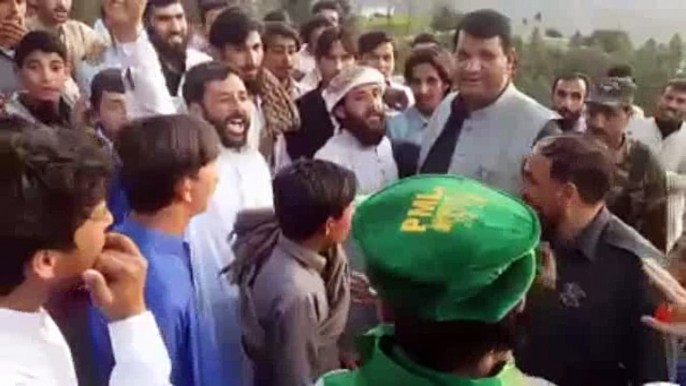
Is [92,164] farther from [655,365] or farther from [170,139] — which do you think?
[655,365]

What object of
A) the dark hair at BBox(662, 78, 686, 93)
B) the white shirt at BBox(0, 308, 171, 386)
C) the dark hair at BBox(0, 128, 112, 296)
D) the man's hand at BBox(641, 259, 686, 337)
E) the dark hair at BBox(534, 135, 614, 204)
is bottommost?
the dark hair at BBox(662, 78, 686, 93)

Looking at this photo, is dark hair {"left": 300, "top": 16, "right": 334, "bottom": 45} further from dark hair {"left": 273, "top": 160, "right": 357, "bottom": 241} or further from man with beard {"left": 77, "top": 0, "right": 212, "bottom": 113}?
dark hair {"left": 273, "top": 160, "right": 357, "bottom": 241}

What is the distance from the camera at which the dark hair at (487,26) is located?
4.28 meters

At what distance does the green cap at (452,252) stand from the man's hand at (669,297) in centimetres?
179

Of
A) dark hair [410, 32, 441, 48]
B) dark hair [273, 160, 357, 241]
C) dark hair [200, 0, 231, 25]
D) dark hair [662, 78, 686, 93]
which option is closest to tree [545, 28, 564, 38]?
dark hair [410, 32, 441, 48]

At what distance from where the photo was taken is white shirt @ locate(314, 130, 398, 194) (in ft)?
16.1

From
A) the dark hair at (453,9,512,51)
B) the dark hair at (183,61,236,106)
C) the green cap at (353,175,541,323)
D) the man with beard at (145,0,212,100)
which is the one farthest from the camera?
the man with beard at (145,0,212,100)

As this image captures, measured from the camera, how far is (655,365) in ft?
10.4

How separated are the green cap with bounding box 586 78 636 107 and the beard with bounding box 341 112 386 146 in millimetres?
920

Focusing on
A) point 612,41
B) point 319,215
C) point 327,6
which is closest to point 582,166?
point 319,215

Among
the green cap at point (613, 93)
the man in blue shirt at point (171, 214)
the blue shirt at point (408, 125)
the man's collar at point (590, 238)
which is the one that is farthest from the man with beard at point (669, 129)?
the man in blue shirt at point (171, 214)

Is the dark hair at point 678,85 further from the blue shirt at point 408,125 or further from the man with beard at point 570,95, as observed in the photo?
the blue shirt at point 408,125

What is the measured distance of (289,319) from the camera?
302cm

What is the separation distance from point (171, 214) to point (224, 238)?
2.11 ft
